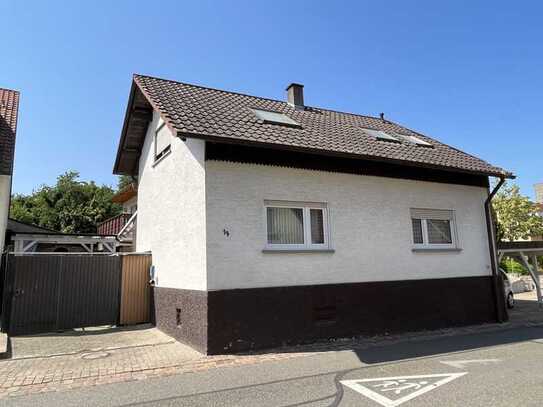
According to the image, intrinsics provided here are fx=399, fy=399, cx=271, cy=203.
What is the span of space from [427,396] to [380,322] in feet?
14.2

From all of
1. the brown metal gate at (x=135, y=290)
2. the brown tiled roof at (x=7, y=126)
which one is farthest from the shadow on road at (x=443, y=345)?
the brown tiled roof at (x=7, y=126)

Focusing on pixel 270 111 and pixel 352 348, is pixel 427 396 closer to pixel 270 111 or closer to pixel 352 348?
pixel 352 348

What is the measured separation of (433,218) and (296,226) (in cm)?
419

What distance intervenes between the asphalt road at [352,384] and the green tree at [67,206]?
118ft

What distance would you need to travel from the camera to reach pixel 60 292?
1044 centimetres

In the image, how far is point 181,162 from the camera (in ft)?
30.4

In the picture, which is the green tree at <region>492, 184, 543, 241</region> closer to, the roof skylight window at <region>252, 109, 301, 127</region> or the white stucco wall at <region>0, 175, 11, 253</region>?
the roof skylight window at <region>252, 109, 301, 127</region>

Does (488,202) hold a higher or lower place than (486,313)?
higher

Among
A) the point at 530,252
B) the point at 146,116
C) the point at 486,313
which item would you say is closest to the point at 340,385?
the point at 486,313

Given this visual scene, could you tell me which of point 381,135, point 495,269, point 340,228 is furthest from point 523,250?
point 340,228

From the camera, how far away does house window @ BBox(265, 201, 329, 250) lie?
8.49 metres

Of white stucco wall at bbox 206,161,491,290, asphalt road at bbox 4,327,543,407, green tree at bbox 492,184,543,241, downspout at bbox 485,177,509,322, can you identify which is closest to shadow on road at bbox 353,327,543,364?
asphalt road at bbox 4,327,543,407

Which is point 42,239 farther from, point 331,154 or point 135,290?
point 331,154

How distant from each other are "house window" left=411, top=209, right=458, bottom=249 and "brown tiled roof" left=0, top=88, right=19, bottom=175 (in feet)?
35.5
